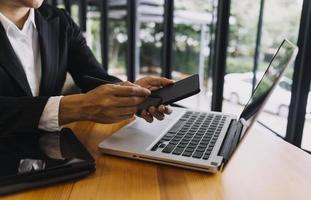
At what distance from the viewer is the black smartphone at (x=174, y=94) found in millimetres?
716

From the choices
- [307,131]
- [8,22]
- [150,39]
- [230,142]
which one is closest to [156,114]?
[230,142]

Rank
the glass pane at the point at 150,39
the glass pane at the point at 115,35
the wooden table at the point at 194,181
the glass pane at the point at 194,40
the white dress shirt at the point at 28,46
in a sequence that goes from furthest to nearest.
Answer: the glass pane at the point at 115,35 < the glass pane at the point at 150,39 < the glass pane at the point at 194,40 < the white dress shirt at the point at 28,46 < the wooden table at the point at 194,181

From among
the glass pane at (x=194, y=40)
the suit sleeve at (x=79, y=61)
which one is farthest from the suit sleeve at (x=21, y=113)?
the glass pane at (x=194, y=40)

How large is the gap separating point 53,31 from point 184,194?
818 millimetres

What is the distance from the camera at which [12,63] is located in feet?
3.03

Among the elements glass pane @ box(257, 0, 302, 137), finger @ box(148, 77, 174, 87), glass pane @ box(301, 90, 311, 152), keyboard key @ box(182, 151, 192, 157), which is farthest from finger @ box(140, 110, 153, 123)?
glass pane @ box(301, 90, 311, 152)

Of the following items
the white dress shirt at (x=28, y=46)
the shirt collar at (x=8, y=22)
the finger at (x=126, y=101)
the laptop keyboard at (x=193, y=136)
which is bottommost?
the laptop keyboard at (x=193, y=136)

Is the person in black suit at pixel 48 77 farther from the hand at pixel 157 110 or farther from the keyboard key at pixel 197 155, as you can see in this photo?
the keyboard key at pixel 197 155

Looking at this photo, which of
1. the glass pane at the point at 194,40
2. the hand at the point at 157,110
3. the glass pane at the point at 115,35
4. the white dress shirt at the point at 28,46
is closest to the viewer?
the hand at the point at 157,110

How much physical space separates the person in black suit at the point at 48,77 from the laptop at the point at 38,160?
41 mm

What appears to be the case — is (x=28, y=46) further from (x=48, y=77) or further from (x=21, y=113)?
(x=21, y=113)

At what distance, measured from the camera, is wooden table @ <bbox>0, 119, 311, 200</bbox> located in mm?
579

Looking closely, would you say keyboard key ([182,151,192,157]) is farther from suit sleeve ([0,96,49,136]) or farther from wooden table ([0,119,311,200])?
suit sleeve ([0,96,49,136])

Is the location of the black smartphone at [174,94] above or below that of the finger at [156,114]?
above
